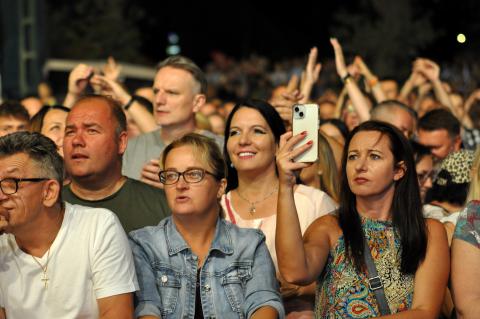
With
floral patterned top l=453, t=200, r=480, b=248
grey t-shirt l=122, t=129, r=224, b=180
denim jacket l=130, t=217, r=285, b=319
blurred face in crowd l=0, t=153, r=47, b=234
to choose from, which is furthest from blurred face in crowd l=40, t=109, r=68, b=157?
floral patterned top l=453, t=200, r=480, b=248

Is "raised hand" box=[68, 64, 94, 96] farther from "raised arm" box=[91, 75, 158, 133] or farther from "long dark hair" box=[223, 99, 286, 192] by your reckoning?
"long dark hair" box=[223, 99, 286, 192]

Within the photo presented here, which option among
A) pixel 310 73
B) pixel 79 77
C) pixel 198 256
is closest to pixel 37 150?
pixel 198 256

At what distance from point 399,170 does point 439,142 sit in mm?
3522

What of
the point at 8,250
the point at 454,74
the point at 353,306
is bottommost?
the point at 353,306

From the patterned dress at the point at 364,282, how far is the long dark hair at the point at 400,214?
0.04 m

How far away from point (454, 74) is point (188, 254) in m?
19.7

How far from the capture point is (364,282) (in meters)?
6.25

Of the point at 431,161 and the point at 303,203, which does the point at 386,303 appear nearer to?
the point at 303,203

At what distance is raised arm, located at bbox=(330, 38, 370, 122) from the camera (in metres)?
10.6

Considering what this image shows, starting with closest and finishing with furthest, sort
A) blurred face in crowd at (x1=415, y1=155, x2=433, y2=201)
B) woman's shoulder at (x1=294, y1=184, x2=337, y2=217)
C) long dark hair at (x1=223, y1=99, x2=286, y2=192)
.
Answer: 1. woman's shoulder at (x1=294, y1=184, x2=337, y2=217)
2. long dark hair at (x1=223, y1=99, x2=286, y2=192)
3. blurred face in crowd at (x1=415, y1=155, x2=433, y2=201)

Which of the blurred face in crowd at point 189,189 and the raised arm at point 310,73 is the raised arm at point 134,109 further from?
the blurred face in crowd at point 189,189

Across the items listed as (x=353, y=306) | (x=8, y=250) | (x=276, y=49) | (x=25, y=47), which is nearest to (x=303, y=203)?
(x=353, y=306)

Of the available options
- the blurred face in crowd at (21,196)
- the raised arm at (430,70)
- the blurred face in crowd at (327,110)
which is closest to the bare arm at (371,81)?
the raised arm at (430,70)

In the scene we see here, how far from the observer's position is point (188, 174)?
21.1 feet
